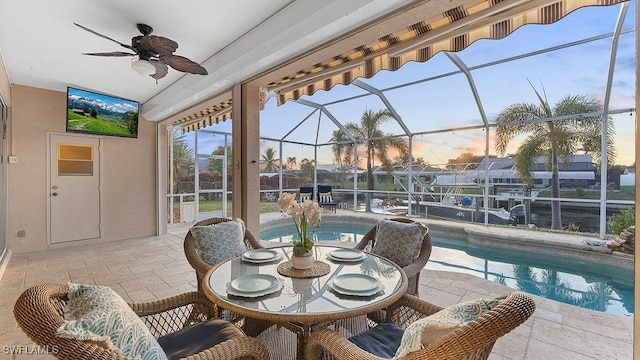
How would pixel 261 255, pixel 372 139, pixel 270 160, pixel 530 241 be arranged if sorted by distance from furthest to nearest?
pixel 270 160, pixel 372 139, pixel 530 241, pixel 261 255

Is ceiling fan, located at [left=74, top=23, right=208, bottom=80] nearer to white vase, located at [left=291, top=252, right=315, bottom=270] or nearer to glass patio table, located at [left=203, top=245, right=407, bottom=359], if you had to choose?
glass patio table, located at [left=203, top=245, right=407, bottom=359]

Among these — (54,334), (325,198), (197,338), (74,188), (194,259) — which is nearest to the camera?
(54,334)

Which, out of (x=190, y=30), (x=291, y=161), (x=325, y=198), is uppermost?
(x=190, y=30)

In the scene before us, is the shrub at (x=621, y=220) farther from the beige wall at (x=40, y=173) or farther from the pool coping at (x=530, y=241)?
the beige wall at (x=40, y=173)

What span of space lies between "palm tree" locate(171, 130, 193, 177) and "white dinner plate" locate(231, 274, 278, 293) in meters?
6.80

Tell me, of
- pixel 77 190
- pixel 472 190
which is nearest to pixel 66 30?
pixel 77 190

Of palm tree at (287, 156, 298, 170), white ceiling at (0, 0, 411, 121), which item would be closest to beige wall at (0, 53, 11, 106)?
white ceiling at (0, 0, 411, 121)

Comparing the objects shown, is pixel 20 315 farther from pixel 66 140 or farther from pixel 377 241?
pixel 66 140

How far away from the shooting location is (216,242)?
241 cm

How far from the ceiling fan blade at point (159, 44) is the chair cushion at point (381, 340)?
278cm

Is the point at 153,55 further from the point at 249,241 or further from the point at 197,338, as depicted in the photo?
the point at 197,338

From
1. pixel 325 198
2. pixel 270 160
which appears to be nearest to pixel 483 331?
pixel 325 198

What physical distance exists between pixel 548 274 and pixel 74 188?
8.03m

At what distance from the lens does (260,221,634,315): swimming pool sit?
3.48m
